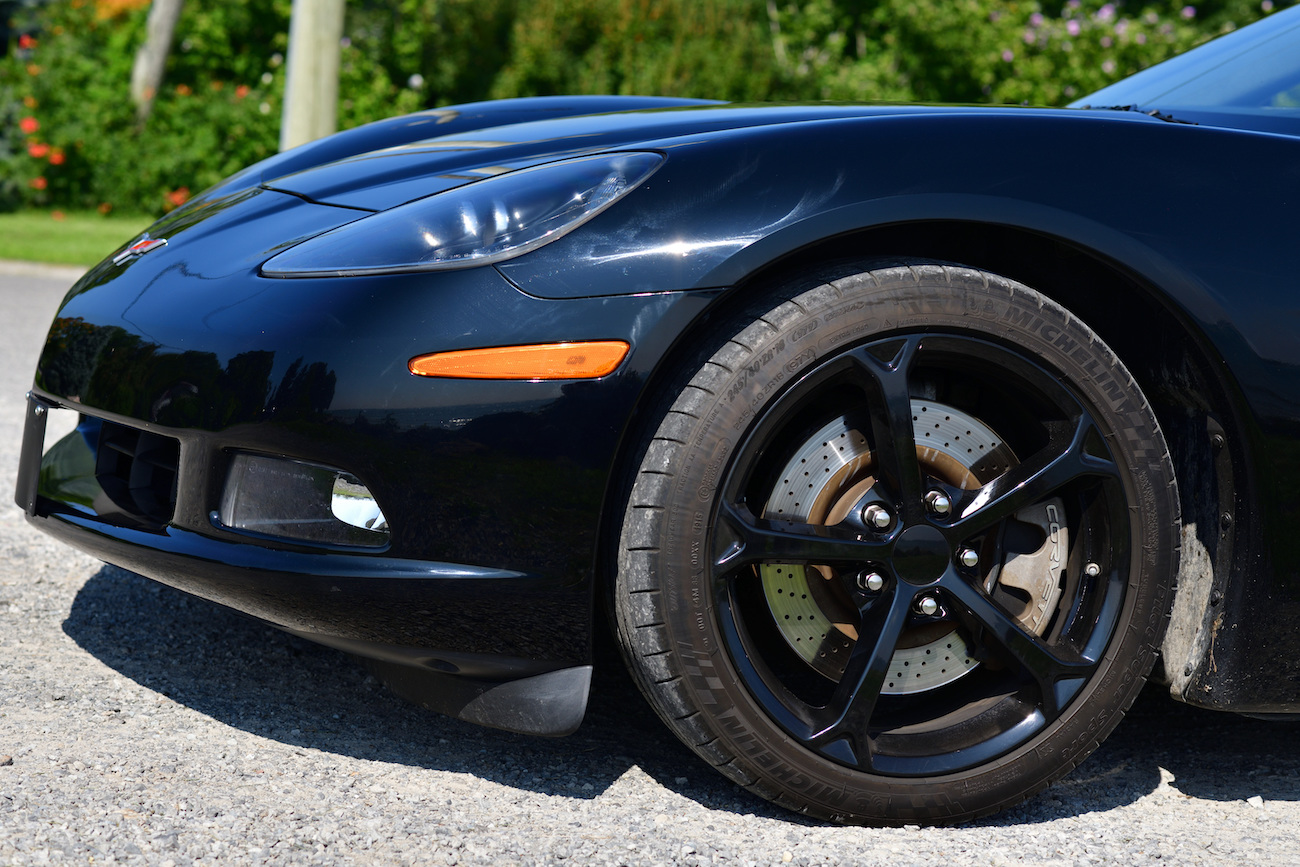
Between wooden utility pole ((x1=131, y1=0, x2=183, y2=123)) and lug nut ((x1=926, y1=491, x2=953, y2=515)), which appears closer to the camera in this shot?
lug nut ((x1=926, y1=491, x2=953, y2=515))

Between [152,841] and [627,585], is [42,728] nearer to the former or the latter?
[152,841]

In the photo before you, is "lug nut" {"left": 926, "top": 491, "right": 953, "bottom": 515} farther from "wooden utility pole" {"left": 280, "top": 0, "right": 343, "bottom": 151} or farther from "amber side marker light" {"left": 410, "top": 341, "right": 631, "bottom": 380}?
"wooden utility pole" {"left": 280, "top": 0, "right": 343, "bottom": 151}

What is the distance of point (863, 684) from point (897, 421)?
41 cm

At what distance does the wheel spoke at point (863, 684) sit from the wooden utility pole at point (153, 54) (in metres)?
14.4

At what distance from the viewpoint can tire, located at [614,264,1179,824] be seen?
5.56 feet

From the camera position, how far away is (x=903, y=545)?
5.82ft

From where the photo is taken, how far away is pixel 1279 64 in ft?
8.07

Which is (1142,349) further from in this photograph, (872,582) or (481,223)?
(481,223)

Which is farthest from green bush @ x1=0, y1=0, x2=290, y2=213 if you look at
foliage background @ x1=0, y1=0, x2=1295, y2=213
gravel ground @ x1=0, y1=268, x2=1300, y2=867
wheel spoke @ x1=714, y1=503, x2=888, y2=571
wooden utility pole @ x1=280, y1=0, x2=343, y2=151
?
wheel spoke @ x1=714, y1=503, x2=888, y2=571

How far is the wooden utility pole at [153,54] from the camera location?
13758 mm

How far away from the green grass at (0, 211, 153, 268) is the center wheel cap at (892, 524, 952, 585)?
692cm

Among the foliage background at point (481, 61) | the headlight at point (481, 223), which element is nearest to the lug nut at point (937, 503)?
the headlight at point (481, 223)

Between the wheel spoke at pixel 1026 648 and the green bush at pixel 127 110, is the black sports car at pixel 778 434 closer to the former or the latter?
the wheel spoke at pixel 1026 648

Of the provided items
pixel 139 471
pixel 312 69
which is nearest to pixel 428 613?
pixel 139 471
